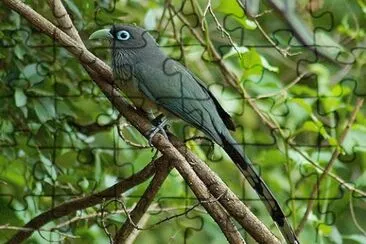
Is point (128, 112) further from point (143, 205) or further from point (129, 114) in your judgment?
point (143, 205)

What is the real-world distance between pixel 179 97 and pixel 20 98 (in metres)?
0.41

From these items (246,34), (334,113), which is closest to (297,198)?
(334,113)

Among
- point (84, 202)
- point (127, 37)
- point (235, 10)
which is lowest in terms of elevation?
point (84, 202)

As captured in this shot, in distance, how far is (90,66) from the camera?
6.49ft

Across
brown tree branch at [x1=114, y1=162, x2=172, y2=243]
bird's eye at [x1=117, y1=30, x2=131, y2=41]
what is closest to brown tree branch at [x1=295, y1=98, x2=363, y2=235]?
brown tree branch at [x1=114, y1=162, x2=172, y2=243]

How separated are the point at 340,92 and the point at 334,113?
9 centimetres

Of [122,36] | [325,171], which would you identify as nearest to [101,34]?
[122,36]

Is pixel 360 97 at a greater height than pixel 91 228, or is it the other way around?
pixel 360 97

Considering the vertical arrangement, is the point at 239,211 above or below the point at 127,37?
below

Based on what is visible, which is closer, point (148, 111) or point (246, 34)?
point (148, 111)

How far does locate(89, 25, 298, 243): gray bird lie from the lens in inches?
80.6

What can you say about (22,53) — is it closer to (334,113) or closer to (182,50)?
(182,50)

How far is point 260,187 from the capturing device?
205 cm

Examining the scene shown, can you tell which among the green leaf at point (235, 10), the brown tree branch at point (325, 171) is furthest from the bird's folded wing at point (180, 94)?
the brown tree branch at point (325, 171)
